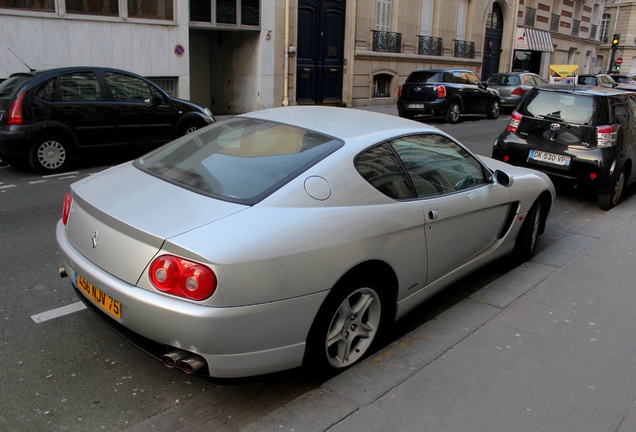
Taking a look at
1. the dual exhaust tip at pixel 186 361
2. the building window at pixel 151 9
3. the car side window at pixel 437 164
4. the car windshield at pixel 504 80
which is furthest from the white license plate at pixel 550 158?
the car windshield at pixel 504 80

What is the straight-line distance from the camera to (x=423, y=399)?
300cm

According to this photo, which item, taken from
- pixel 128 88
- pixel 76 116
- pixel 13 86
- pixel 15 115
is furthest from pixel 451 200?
pixel 13 86

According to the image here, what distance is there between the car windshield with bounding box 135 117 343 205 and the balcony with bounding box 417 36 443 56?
22.8 m

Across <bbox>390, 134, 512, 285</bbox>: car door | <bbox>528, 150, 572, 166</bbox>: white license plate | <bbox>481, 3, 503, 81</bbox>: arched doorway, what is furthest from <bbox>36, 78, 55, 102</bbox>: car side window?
<bbox>481, 3, 503, 81</bbox>: arched doorway

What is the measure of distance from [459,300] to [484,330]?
2.49 ft

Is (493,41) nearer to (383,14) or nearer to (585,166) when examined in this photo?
(383,14)

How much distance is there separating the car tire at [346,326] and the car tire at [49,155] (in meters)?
6.92

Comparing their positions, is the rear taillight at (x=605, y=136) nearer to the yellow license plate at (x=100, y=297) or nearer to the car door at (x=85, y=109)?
the yellow license plate at (x=100, y=297)

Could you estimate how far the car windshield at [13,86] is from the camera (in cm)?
843

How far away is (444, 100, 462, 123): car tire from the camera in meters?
17.6

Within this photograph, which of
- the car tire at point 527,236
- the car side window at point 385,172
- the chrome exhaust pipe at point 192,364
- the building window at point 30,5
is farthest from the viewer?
the building window at point 30,5

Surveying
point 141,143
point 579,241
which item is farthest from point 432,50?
point 579,241

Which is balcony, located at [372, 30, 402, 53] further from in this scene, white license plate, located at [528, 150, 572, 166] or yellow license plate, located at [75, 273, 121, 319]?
yellow license plate, located at [75, 273, 121, 319]

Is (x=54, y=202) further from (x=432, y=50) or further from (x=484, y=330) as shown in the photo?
(x=432, y=50)
